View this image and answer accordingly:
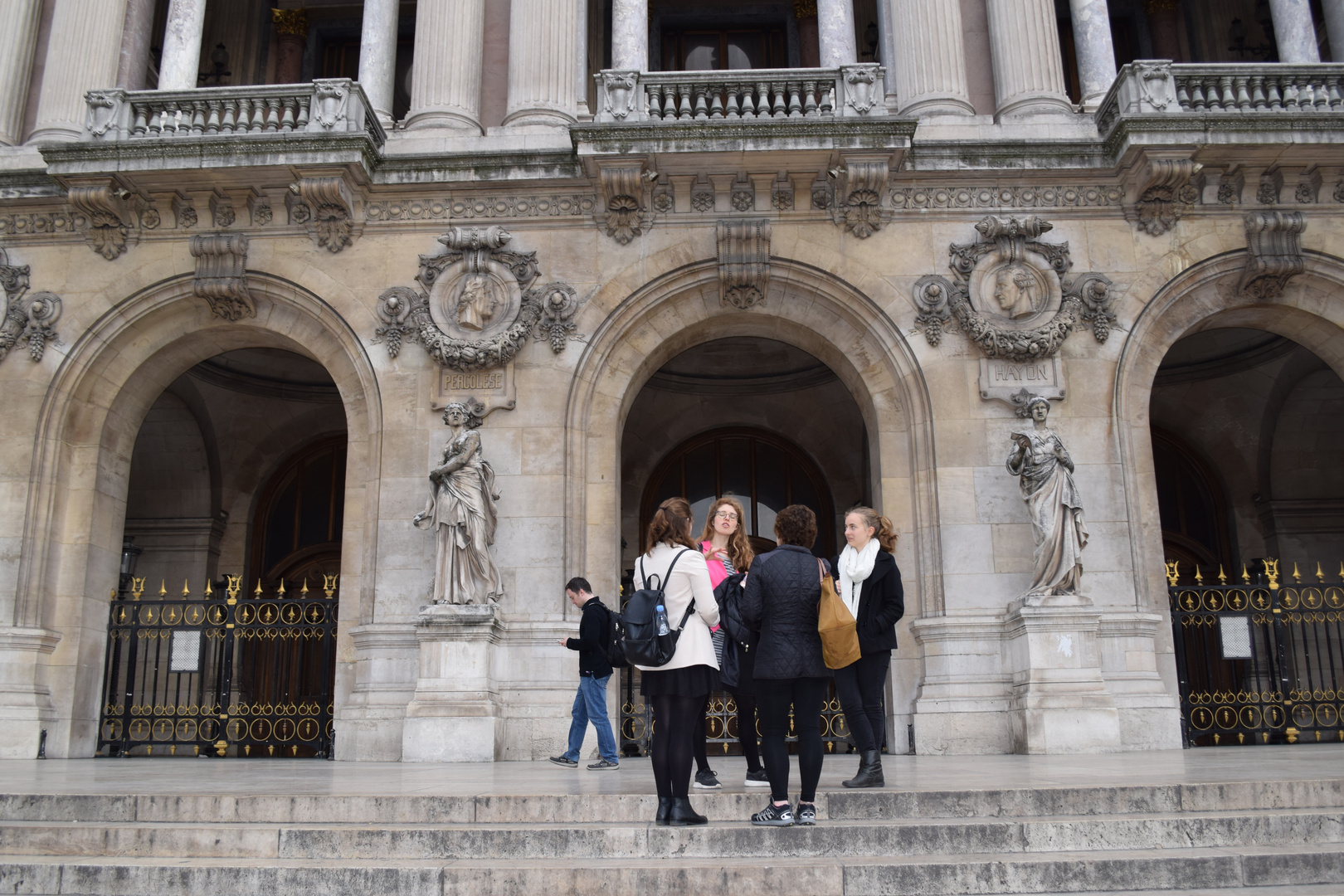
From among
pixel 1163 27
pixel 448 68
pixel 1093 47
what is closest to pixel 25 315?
pixel 448 68

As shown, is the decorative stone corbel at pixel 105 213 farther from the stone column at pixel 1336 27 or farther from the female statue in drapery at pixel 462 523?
the stone column at pixel 1336 27

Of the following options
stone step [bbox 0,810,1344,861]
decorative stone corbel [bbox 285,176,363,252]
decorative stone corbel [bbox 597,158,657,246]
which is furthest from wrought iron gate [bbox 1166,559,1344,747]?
decorative stone corbel [bbox 285,176,363,252]

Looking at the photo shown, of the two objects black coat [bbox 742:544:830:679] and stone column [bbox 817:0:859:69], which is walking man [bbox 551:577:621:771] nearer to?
black coat [bbox 742:544:830:679]

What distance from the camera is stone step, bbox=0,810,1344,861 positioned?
6.41m

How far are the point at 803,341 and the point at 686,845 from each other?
10.5 metres

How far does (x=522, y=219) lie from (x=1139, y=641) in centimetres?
963

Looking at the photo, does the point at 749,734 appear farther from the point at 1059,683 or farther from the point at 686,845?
the point at 1059,683

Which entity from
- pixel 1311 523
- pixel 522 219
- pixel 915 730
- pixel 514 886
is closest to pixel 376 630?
pixel 522 219

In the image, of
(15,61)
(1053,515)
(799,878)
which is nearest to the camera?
(799,878)

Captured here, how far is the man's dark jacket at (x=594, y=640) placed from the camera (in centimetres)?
1086

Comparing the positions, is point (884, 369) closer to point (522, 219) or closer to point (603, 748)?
point (522, 219)

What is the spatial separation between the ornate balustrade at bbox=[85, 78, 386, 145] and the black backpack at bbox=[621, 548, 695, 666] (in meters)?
10.3

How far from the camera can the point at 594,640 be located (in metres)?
10.9

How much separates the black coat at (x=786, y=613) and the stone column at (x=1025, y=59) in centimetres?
1100
